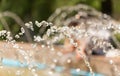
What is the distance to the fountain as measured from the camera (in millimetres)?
2105

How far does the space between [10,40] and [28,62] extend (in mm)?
129

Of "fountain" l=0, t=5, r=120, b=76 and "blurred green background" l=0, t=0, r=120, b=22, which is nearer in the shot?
"fountain" l=0, t=5, r=120, b=76

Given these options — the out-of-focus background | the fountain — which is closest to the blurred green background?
the out-of-focus background

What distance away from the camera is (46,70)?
11.5 feet

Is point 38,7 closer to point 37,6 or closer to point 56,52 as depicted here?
point 37,6

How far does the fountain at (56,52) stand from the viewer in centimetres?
211

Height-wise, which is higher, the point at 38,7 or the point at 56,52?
the point at 38,7

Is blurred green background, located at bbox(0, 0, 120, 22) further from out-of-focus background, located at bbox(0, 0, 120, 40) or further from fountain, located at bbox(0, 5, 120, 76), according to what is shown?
fountain, located at bbox(0, 5, 120, 76)

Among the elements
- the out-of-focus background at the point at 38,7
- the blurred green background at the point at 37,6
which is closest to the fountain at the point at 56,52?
the out-of-focus background at the point at 38,7

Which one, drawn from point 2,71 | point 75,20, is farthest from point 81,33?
point 75,20

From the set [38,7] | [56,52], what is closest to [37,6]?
[38,7]

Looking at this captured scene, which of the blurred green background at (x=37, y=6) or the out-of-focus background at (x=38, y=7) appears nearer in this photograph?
the out-of-focus background at (x=38, y=7)

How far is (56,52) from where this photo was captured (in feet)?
15.1

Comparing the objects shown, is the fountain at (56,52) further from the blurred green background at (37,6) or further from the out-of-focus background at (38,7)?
the blurred green background at (37,6)
